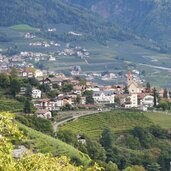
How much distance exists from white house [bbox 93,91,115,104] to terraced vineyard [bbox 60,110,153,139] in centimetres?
607

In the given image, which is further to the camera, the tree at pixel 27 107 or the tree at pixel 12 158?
the tree at pixel 27 107

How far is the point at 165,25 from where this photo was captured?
188 metres

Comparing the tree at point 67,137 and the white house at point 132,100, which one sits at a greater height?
the white house at point 132,100

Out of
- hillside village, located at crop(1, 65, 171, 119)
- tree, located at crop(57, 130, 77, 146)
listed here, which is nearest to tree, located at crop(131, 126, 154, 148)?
tree, located at crop(57, 130, 77, 146)

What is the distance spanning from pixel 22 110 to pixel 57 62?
71877 millimetres

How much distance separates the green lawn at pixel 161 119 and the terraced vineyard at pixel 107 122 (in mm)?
476

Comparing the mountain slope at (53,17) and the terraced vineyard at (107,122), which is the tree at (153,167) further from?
the mountain slope at (53,17)

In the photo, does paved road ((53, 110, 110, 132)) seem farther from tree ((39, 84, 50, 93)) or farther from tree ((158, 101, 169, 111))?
tree ((158, 101, 169, 111))

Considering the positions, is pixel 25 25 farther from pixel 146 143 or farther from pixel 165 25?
pixel 146 143

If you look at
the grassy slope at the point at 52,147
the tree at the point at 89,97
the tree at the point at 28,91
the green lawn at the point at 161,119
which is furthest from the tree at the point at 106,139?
the tree at the point at 89,97

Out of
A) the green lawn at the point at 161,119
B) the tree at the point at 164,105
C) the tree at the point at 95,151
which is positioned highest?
the tree at the point at 164,105

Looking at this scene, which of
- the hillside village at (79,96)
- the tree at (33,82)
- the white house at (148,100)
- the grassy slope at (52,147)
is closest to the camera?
the grassy slope at (52,147)

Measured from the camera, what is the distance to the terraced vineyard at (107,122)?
4312 cm

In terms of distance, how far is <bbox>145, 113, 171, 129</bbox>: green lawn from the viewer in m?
47.3
